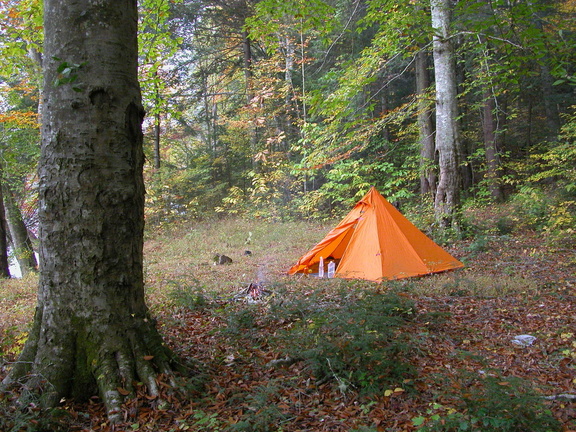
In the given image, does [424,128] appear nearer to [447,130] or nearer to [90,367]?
[447,130]

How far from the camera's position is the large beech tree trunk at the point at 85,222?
283cm

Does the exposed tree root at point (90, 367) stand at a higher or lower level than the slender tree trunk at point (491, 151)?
lower

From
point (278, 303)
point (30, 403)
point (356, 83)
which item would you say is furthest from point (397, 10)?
point (30, 403)

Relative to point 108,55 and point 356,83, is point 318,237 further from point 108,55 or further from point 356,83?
point 108,55

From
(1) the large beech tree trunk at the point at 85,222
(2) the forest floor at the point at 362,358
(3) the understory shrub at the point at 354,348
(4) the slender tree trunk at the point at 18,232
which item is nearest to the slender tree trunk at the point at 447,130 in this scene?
(2) the forest floor at the point at 362,358

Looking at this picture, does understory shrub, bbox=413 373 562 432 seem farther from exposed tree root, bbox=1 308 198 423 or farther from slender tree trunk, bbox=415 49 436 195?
slender tree trunk, bbox=415 49 436 195

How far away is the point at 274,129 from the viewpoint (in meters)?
19.5

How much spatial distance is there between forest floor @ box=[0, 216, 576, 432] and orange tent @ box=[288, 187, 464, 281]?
60 cm

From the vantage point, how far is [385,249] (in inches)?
287

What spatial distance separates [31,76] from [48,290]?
1113 centimetres

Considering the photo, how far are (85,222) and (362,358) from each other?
242 centimetres

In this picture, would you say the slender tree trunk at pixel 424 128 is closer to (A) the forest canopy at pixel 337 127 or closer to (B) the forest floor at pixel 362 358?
(A) the forest canopy at pixel 337 127

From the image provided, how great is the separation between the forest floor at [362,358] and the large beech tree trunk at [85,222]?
1.01 feet

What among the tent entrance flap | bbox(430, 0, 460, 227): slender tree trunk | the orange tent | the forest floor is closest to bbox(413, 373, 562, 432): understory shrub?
the forest floor
